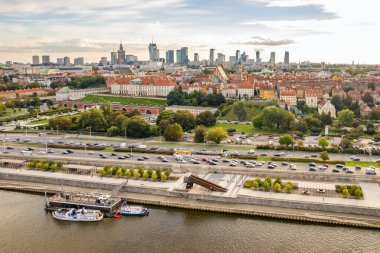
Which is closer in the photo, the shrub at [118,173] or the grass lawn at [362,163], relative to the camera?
the shrub at [118,173]

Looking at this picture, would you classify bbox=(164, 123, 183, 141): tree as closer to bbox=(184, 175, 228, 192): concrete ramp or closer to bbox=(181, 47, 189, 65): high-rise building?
bbox=(184, 175, 228, 192): concrete ramp

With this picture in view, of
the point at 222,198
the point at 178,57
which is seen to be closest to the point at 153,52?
the point at 178,57

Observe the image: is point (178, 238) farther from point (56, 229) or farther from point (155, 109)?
point (155, 109)

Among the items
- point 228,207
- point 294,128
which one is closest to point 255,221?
point 228,207

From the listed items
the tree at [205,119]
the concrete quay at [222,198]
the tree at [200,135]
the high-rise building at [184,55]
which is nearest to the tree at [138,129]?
the tree at [200,135]

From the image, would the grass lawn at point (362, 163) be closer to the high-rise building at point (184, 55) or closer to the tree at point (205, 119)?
the tree at point (205, 119)

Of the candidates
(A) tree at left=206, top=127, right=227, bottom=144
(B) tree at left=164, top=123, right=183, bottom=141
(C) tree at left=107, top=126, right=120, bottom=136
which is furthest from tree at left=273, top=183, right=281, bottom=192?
(C) tree at left=107, top=126, right=120, bottom=136
